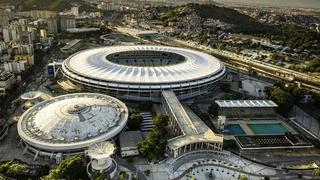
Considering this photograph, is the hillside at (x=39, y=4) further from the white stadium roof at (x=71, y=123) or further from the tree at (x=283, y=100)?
the tree at (x=283, y=100)

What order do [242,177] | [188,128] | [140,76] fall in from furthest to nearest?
1. [140,76]
2. [188,128]
3. [242,177]

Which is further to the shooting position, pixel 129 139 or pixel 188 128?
pixel 188 128

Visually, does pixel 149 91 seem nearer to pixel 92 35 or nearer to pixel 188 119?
pixel 188 119

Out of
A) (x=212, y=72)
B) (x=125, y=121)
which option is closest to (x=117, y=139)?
(x=125, y=121)

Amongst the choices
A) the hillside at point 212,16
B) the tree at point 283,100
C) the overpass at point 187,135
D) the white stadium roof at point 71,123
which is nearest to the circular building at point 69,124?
the white stadium roof at point 71,123

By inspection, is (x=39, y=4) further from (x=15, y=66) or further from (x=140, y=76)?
(x=140, y=76)

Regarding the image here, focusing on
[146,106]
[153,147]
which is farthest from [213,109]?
[153,147]

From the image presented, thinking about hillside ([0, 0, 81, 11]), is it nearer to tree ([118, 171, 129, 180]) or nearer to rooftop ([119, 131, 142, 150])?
rooftop ([119, 131, 142, 150])
